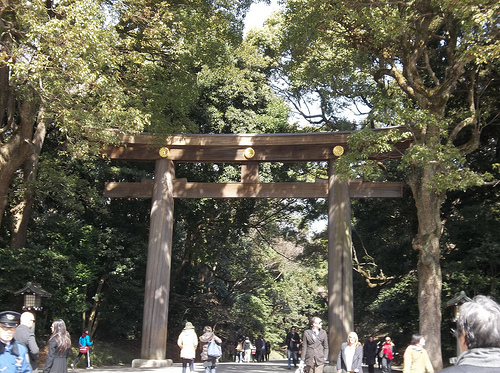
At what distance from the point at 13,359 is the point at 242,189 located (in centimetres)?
1023

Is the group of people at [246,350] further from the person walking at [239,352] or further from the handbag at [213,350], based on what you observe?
the handbag at [213,350]

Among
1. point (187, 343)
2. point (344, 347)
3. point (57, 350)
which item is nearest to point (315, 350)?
point (344, 347)

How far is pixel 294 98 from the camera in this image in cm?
2036

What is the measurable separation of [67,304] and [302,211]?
30.7 ft

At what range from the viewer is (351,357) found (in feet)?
24.0

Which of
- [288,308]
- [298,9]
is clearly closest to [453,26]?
[298,9]

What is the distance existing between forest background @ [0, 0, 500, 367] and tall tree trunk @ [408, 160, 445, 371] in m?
0.03

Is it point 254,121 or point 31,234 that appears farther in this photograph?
point 254,121

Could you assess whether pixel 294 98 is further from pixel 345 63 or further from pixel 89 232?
pixel 89 232

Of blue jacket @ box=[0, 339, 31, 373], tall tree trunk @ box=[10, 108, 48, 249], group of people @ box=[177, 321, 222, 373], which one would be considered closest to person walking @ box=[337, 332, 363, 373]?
group of people @ box=[177, 321, 222, 373]

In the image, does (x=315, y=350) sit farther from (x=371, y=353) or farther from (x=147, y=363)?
(x=147, y=363)

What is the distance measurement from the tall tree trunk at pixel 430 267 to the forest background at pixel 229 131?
3 centimetres

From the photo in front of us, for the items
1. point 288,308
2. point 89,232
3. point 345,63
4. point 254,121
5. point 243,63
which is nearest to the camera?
point 345,63

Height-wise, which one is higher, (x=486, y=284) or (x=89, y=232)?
(x=89, y=232)
